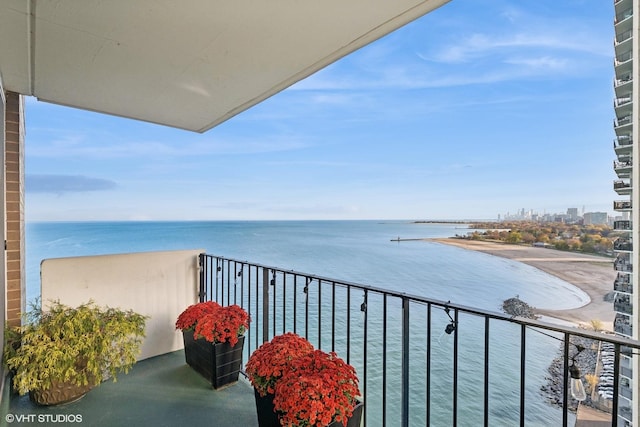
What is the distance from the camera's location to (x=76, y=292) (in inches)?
94.4

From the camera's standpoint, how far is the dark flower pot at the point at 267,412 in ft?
4.98

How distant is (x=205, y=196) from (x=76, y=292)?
60.4ft

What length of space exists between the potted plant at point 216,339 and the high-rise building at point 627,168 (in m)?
3.00

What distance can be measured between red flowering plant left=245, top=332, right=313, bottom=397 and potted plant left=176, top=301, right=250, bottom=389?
678 mm

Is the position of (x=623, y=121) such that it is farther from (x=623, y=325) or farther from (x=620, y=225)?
(x=623, y=325)

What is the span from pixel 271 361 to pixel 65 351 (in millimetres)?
1319

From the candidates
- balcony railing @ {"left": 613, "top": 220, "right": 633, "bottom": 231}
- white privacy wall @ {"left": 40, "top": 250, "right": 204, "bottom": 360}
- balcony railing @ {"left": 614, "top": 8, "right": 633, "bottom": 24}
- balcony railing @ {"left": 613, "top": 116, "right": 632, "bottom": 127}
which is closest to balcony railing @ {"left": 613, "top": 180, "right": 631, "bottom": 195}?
balcony railing @ {"left": 613, "top": 220, "right": 633, "bottom": 231}

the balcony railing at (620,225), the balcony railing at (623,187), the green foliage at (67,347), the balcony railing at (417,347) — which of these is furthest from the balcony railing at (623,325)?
the green foliage at (67,347)

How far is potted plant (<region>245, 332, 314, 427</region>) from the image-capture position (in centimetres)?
153

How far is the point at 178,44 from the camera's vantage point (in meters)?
1.64

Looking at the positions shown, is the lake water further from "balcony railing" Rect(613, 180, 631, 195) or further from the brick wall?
"balcony railing" Rect(613, 180, 631, 195)

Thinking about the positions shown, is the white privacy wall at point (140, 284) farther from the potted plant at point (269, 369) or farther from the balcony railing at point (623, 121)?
the balcony railing at point (623, 121)

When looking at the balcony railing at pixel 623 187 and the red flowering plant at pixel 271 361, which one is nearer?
the red flowering plant at pixel 271 361

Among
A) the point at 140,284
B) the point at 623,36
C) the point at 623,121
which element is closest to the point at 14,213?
the point at 140,284
